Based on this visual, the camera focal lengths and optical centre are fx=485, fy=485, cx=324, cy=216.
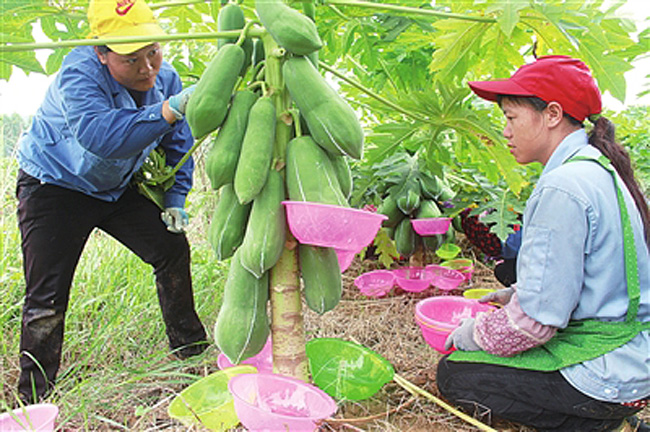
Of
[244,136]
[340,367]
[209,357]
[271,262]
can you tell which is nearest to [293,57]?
[244,136]

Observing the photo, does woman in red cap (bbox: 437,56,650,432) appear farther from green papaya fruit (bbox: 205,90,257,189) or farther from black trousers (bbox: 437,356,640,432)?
green papaya fruit (bbox: 205,90,257,189)

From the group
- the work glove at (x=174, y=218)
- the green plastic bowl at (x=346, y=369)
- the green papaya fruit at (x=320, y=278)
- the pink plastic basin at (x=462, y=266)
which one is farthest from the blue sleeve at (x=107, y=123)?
the pink plastic basin at (x=462, y=266)

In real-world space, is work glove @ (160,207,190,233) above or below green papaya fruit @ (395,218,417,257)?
above

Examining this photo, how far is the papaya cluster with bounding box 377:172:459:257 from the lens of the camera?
3.34m

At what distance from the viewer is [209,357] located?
2.48 meters

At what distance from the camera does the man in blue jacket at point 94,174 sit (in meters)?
1.90

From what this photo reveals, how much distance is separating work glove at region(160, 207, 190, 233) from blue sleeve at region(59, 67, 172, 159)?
566 mm

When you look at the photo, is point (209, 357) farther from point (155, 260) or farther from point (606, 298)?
point (606, 298)

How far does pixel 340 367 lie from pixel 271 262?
0.79 metres

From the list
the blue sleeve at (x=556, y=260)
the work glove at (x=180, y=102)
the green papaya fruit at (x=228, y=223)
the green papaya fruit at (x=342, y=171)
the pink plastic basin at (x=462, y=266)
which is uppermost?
the work glove at (x=180, y=102)

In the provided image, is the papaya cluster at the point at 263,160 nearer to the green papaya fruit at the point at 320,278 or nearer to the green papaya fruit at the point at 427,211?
the green papaya fruit at the point at 320,278

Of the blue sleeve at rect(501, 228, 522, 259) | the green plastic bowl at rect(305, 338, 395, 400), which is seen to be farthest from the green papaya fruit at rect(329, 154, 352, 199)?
the blue sleeve at rect(501, 228, 522, 259)

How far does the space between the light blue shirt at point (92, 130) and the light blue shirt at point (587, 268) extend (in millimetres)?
1449

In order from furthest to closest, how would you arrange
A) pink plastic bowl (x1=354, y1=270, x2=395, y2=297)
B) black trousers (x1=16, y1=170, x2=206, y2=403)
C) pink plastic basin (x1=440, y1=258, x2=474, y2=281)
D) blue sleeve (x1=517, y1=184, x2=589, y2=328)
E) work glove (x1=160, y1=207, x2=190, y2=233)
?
pink plastic basin (x1=440, y1=258, x2=474, y2=281), pink plastic bowl (x1=354, y1=270, x2=395, y2=297), work glove (x1=160, y1=207, x2=190, y2=233), black trousers (x1=16, y1=170, x2=206, y2=403), blue sleeve (x1=517, y1=184, x2=589, y2=328)
